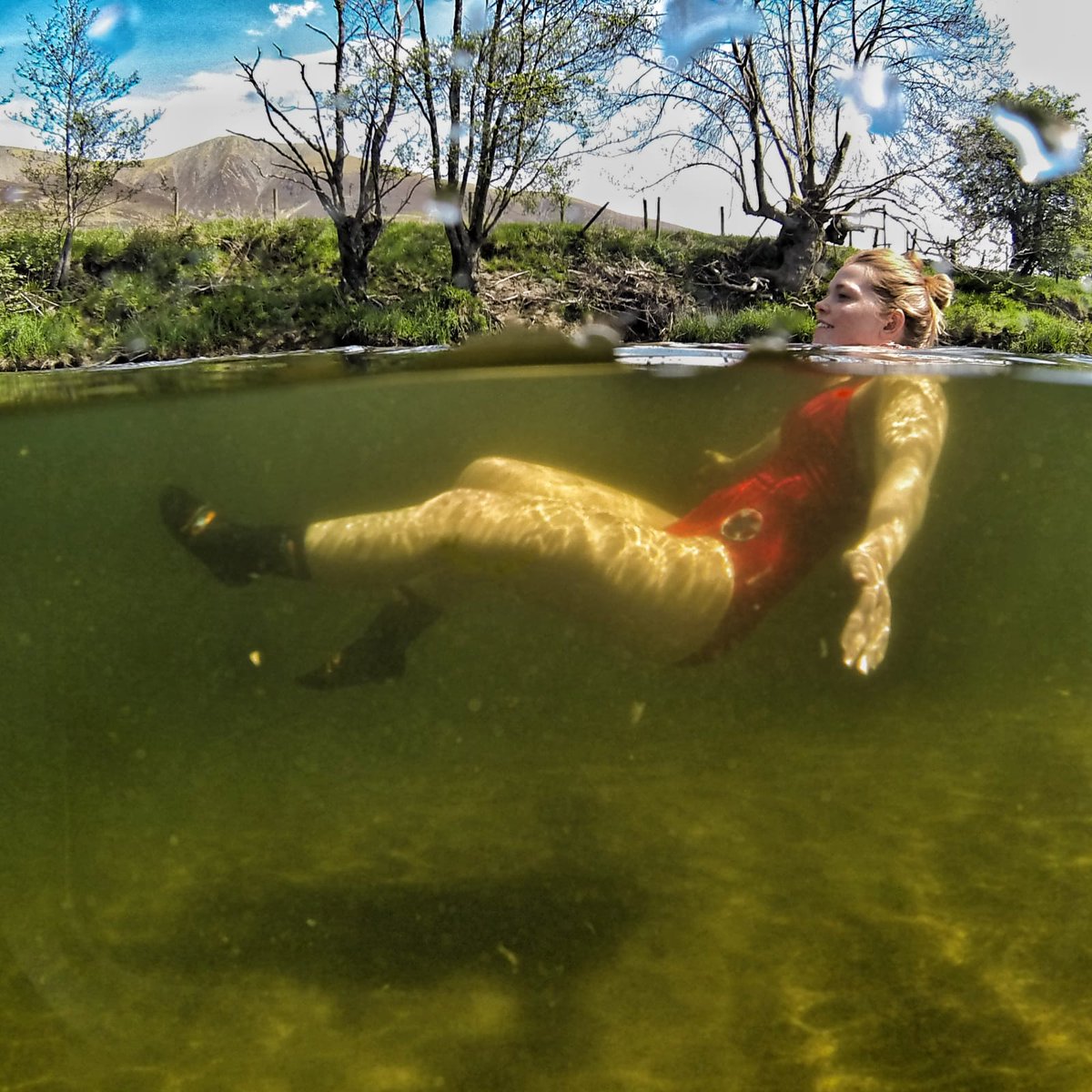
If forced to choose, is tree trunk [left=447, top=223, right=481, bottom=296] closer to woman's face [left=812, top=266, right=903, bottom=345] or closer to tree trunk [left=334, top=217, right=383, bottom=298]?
tree trunk [left=334, top=217, right=383, bottom=298]

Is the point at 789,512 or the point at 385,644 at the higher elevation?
the point at 789,512

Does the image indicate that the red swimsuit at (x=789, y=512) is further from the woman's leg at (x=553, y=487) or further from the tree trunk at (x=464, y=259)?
the tree trunk at (x=464, y=259)

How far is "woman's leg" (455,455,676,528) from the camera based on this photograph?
513cm

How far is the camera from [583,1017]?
3920 millimetres

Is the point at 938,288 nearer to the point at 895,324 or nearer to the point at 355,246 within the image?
the point at 895,324

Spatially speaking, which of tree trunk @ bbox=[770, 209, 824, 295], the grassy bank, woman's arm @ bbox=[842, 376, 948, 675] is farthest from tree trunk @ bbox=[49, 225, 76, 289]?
woman's arm @ bbox=[842, 376, 948, 675]

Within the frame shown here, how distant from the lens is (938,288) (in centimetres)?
524

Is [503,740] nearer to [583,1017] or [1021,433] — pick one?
[1021,433]

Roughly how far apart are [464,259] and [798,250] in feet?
27.7

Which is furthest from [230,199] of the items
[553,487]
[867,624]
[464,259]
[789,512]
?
[867,624]

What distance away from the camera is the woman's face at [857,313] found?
497cm

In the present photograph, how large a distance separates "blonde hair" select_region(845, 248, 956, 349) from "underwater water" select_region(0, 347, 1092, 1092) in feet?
4.43

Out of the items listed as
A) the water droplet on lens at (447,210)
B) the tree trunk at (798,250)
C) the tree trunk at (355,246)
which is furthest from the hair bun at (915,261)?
the tree trunk at (798,250)

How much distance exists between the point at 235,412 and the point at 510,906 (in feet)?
25.5
